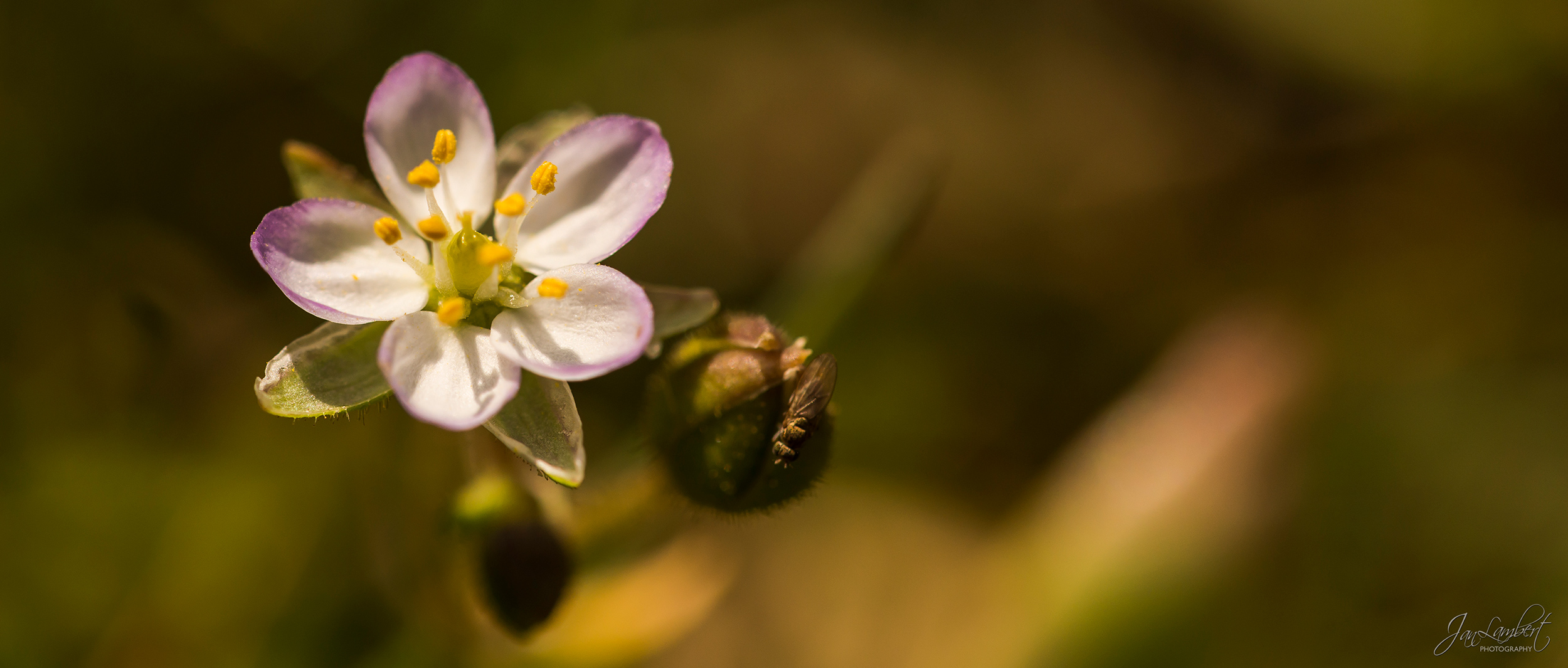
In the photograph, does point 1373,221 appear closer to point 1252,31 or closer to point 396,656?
point 1252,31

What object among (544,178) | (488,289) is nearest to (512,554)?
(488,289)

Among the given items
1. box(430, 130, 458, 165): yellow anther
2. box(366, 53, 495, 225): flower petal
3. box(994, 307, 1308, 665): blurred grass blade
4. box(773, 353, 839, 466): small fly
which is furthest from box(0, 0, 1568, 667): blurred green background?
box(773, 353, 839, 466): small fly

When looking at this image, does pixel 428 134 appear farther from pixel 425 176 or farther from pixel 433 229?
pixel 433 229

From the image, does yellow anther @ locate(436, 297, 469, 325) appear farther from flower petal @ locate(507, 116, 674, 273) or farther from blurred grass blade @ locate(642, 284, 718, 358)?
blurred grass blade @ locate(642, 284, 718, 358)

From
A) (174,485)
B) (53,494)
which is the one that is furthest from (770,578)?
(53,494)

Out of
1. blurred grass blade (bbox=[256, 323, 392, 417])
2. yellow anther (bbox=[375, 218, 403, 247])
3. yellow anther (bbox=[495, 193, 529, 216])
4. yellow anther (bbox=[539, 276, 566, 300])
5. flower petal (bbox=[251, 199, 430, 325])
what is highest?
yellow anther (bbox=[495, 193, 529, 216])
